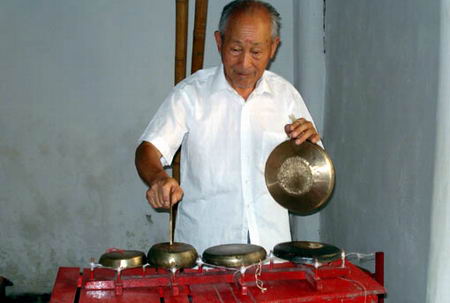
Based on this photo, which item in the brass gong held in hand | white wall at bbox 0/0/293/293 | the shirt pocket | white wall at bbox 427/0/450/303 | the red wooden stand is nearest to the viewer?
the red wooden stand

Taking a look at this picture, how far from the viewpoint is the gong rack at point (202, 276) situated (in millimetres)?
1952

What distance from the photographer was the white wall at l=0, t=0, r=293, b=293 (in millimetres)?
4309

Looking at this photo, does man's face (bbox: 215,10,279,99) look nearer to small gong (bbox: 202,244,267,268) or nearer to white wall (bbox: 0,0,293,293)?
small gong (bbox: 202,244,267,268)

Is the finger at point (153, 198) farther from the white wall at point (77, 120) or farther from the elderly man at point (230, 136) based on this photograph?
the white wall at point (77, 120)

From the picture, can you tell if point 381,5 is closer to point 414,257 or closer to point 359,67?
point 359,67

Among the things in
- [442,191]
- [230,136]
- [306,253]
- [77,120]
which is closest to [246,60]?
[230,136]

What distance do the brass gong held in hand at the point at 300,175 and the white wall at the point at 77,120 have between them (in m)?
2.14

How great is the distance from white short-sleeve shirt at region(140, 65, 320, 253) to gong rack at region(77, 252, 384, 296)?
0.41m

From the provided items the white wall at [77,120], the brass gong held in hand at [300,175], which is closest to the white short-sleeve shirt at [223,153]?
the brass gong held in hand at [300,175]

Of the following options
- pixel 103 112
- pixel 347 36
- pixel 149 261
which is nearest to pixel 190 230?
pixel 149 261

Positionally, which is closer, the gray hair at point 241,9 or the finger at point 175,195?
the finger at point 175,195

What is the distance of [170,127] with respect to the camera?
101 inches

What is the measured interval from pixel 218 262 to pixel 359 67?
6.13ft

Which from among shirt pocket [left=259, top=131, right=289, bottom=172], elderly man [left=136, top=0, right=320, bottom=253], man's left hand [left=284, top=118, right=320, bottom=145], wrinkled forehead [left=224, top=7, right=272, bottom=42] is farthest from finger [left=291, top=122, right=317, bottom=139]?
wrinkled forehead [left=224, top=7, right=272, bottom=42]
